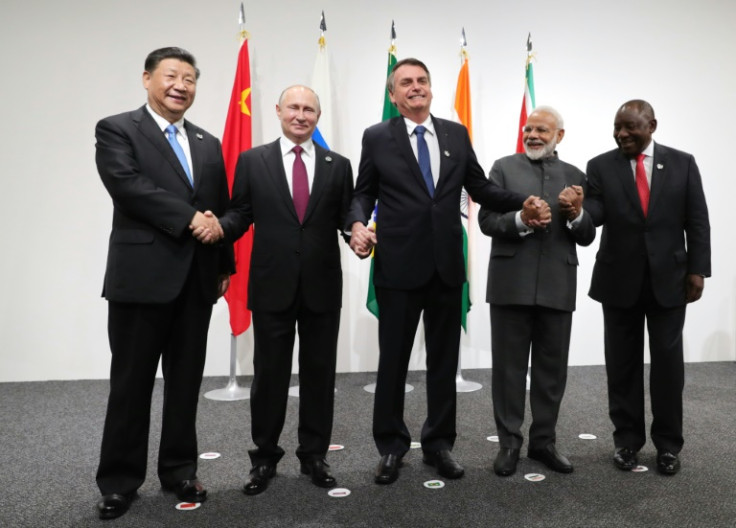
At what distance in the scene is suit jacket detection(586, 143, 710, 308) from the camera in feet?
9.38

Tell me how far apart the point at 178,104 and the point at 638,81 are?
4.38 m

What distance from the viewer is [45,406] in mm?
4094

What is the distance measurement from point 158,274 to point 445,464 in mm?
1425

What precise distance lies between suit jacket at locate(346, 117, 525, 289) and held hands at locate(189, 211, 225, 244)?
54cm

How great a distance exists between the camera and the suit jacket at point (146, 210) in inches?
91.9

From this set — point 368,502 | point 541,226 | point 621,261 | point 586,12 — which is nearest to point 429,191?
point 541,226

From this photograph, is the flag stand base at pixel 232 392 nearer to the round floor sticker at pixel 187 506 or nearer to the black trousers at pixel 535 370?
the round floor sticker at pixel 187 506

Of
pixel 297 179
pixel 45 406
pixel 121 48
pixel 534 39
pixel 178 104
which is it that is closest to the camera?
pixel 178 104

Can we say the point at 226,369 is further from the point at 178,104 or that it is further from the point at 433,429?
the point at 178,104

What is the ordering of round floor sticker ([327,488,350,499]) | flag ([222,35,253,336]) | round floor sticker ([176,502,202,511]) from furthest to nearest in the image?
flag ([222,35,253,336]), round floor sticker ([327,488,350,499]), round floor sticker ([176,502,202,511])

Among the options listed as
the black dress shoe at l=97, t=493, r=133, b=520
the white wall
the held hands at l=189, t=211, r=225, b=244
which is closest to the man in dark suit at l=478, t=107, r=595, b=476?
the held hands at l=189, t=211, r=225, b=244

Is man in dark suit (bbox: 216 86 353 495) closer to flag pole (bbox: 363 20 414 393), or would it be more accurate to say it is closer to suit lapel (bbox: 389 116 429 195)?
suit lapel (bbox: 389 116 429 195)

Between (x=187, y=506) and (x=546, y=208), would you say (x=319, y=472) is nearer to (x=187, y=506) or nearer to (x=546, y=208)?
(x=187, y=506)

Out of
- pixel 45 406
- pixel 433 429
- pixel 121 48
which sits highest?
pixel 121 48
